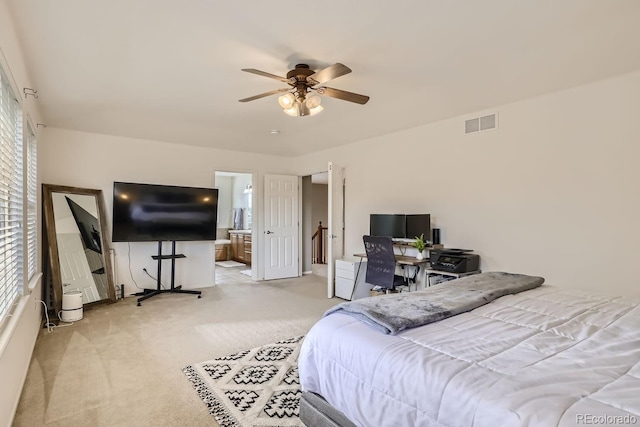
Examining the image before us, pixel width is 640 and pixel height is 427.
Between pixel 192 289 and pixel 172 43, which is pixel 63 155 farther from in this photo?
pixel 172 43

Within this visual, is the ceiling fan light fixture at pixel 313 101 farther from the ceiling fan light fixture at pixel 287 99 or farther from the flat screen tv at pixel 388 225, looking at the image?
the flat screen tv at pixel 388 225

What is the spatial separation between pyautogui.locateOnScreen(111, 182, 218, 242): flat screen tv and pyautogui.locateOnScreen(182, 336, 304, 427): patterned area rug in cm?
272

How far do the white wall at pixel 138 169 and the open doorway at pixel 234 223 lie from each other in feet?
6.23

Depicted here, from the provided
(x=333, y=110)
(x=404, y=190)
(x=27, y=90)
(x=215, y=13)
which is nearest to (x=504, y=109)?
(x=404, y=190)

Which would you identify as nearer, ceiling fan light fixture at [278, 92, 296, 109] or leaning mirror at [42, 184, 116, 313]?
ceiling fan light fixture at [278, 92, 296, 109]

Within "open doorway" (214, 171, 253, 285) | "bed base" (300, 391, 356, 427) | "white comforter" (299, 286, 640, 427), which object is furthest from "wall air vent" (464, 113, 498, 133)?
"open doorway" (214, 171, 253, 285)

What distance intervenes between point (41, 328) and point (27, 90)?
2.44 meters

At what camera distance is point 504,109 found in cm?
370

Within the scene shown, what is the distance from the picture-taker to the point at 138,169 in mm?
5176

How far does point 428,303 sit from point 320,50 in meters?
2.06

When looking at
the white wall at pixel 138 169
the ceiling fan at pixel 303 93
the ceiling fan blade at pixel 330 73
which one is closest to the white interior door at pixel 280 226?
the white wall at pixel 138 169

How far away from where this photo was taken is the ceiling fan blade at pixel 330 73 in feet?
8.05

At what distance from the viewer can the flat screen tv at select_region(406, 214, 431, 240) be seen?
4.30 meters

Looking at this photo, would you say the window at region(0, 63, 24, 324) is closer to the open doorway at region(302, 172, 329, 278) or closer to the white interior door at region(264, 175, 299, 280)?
the white interior door at region(264, 175, 299, 280)
